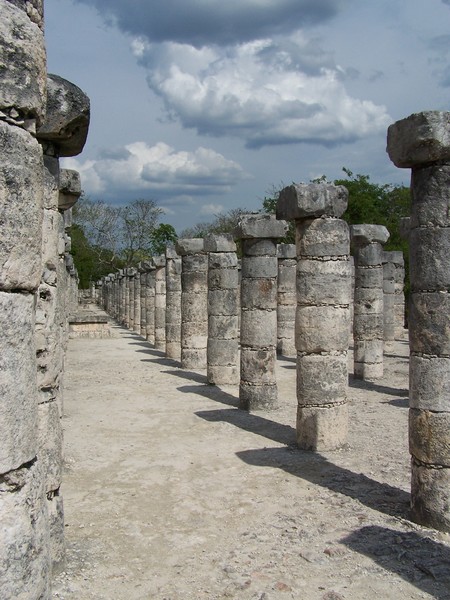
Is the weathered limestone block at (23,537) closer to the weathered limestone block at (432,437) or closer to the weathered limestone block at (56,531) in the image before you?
the weathered limestone block at (56,531)

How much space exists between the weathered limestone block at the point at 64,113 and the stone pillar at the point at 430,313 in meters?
3.32

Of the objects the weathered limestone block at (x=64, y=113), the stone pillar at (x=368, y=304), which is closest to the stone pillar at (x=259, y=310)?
the stone pillar at (x=368, y=304)

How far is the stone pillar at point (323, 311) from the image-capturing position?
9219mm

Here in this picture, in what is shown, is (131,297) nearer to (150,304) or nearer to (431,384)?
(150,304)

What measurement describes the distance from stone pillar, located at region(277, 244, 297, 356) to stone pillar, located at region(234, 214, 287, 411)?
7830 mm

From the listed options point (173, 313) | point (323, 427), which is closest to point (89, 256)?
point (173, 313)

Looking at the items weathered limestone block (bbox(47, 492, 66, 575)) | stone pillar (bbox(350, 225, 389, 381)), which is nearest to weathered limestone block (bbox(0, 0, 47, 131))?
weathered limestone block (bbox(47, 492, 66, 575))

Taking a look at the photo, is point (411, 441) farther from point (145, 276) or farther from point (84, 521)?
point (145, 276)

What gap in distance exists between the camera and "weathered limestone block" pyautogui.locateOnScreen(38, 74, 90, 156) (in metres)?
5.35

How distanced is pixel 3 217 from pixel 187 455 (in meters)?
6.82

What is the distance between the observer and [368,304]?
15750mm

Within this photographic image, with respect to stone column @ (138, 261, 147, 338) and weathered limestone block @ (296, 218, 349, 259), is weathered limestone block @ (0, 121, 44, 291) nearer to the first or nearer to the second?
weathered limestone block @ (296, 218, 349, 259)

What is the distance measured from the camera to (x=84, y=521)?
21.5 ft

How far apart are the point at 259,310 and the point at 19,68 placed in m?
9.48
